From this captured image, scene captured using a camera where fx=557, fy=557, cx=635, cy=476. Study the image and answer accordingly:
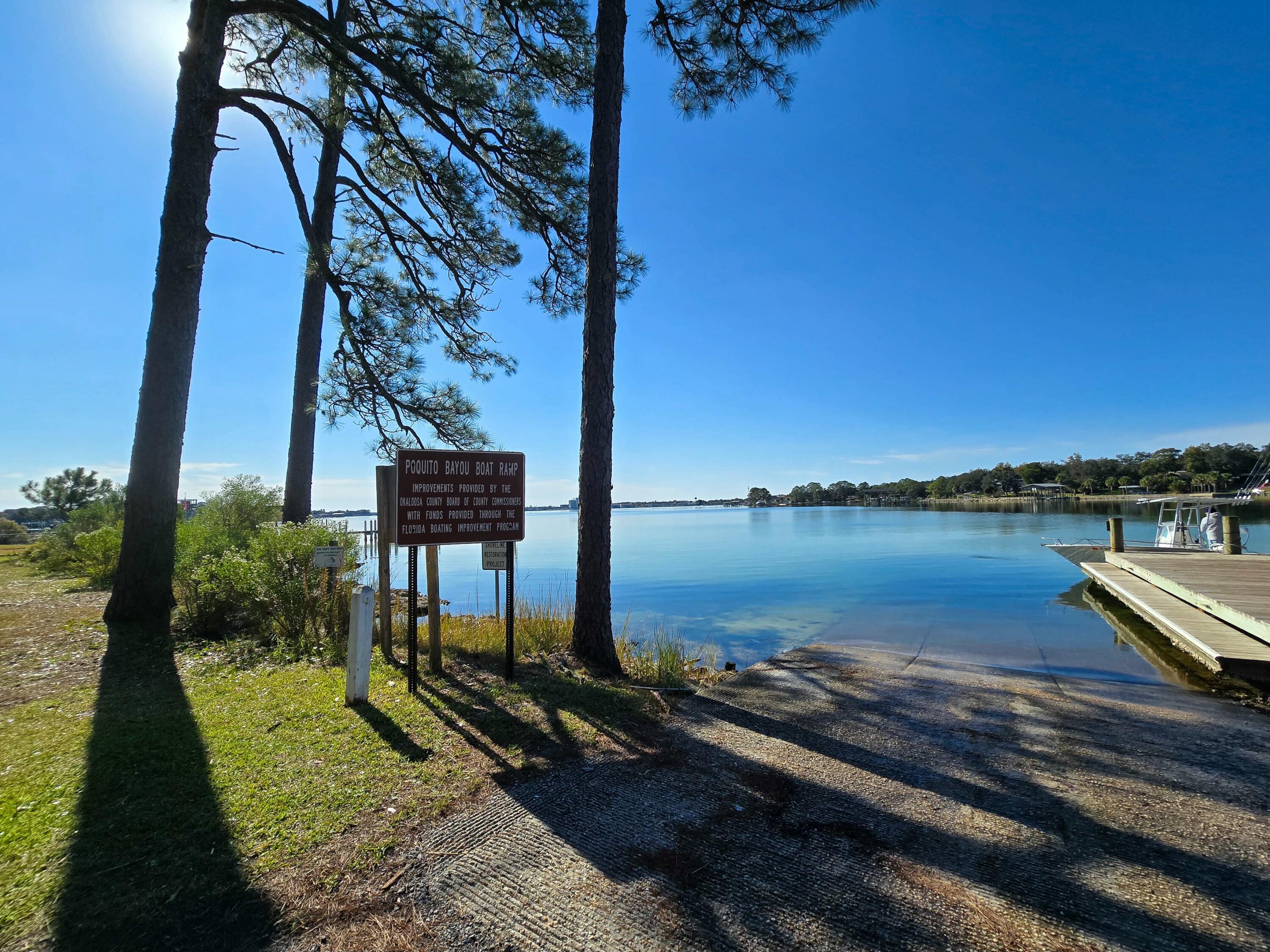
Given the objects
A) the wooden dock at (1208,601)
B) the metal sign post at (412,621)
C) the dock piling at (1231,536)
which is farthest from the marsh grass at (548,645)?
the dock piling at (1231,536)

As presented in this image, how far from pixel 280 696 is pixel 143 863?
245 cm

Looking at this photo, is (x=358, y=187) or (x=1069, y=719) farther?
(x=358, y=187)

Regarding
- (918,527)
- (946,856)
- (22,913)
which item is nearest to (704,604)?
(946,856)

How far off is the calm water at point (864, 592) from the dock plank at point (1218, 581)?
1274 millimetres

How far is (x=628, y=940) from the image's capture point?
6.51 ft

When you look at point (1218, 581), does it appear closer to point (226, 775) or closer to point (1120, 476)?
point (226, 775)

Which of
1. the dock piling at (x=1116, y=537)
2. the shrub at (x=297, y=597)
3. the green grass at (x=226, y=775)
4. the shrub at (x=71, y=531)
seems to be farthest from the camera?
the dock piling at (x=1116, y=537)

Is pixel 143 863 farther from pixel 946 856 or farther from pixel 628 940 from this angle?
pixel 946 856

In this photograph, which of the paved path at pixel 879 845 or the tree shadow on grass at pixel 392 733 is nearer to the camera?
the paved path at pixel 879 845

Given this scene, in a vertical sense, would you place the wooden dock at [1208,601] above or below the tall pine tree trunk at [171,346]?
below

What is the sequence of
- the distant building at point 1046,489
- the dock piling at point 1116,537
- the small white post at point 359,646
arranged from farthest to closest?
the distant building at point 1046,489 < the dock piling at point 1116,537 < the small white post at point 359,646

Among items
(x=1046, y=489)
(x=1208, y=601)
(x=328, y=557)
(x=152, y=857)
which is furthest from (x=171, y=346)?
(x=1046, y=489)

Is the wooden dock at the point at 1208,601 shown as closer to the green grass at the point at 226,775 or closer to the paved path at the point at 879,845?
the paved path at the point at 879,845

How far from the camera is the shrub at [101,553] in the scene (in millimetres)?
10336
